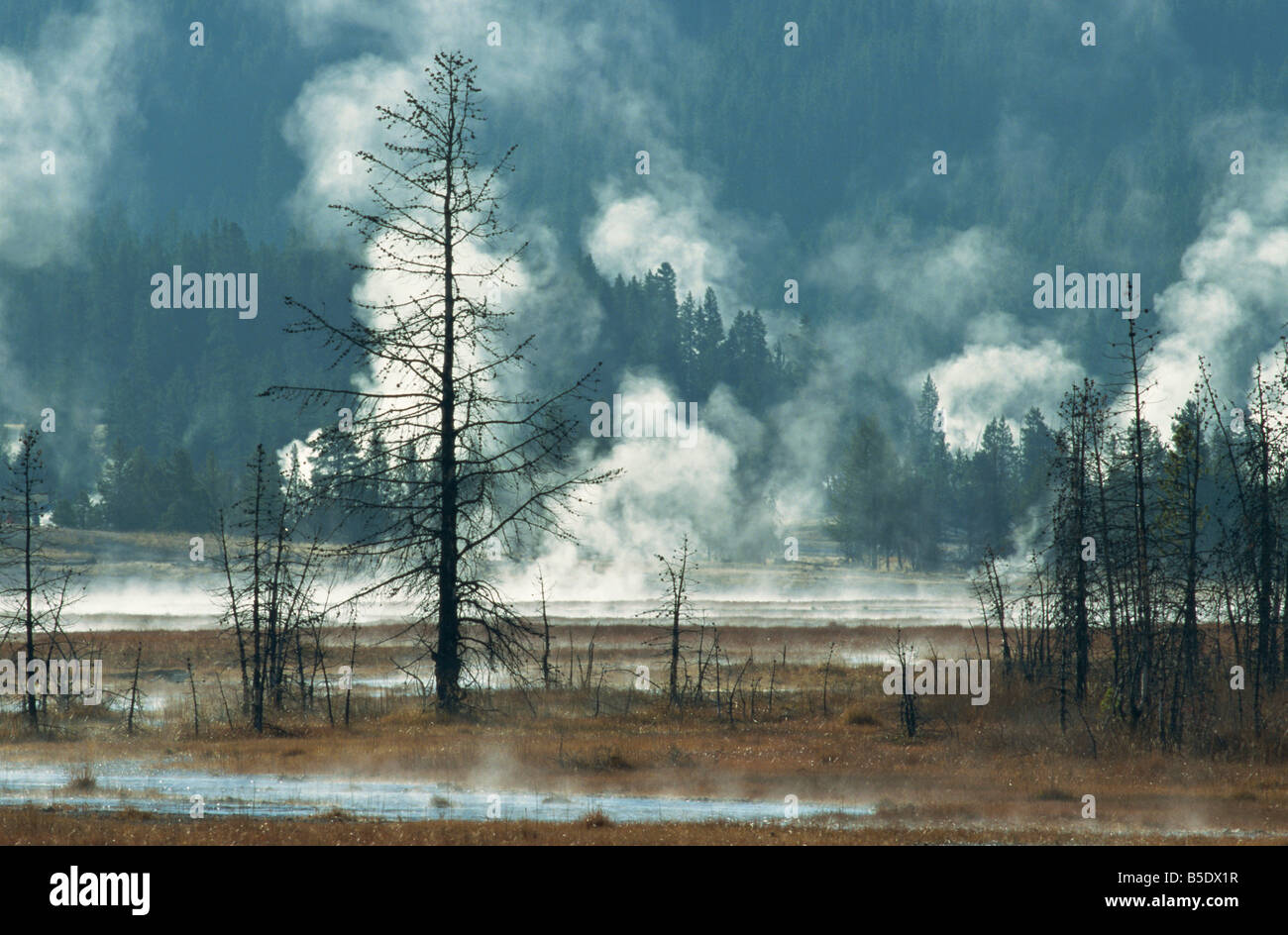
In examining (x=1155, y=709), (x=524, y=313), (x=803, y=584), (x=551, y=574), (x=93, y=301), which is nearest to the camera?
(x=1155, y=709)

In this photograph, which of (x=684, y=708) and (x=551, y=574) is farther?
(x=551, y=574)

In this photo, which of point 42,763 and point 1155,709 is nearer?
point 42,763

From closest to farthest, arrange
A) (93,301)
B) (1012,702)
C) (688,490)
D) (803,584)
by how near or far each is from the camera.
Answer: (1012,702) → (803,584) → (688,490) → (93,301)

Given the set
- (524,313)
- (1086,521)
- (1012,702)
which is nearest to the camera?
(1012,702)

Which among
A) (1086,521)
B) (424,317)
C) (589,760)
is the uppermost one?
(424,317)

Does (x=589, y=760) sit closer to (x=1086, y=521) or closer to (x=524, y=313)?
(x=1086, y=521)

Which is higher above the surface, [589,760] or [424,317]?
[424,317]

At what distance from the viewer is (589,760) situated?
2278 cm

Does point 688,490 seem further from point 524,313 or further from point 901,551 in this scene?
point 524,313
